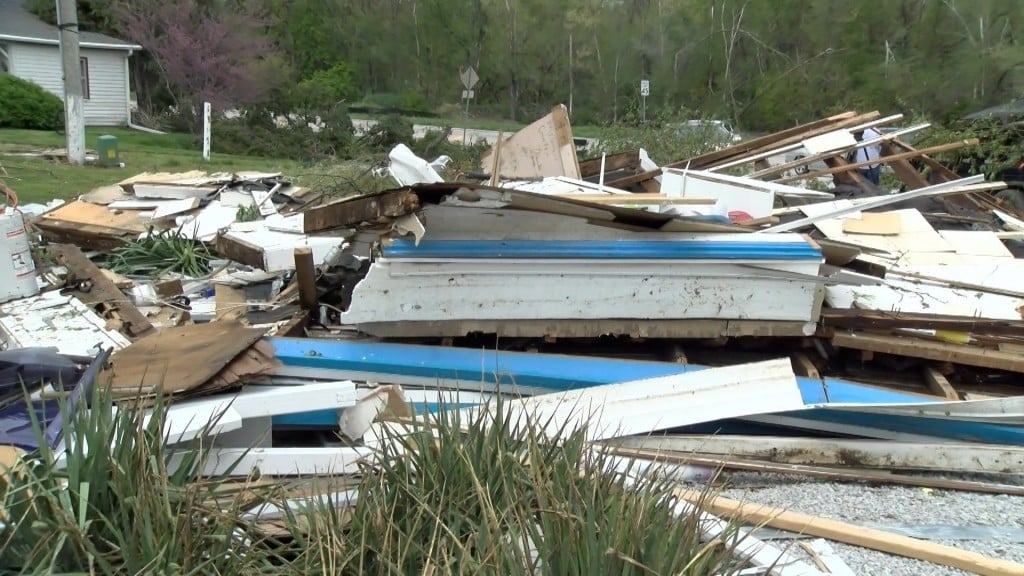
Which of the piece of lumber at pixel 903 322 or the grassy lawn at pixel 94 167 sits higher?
the piece of lumber at pixel 903 322

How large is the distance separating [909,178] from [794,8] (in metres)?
25.0

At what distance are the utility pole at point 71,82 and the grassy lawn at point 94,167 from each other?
466 mm

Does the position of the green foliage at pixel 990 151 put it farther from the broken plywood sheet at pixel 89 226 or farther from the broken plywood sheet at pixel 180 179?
the broken plywood sheet at pixel 89 226

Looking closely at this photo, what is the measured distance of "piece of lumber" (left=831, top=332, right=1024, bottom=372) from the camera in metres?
4.03

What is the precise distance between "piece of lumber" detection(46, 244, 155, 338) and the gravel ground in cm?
336

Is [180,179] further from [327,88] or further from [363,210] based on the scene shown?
[327,88]

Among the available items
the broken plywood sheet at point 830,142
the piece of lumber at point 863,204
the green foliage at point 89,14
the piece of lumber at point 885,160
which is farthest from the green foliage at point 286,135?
the piece of lumber at point 863,204

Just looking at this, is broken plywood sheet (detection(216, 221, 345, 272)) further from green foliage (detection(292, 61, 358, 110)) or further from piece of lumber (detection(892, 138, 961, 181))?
green foliage (detection(292, 61, 358, 110))

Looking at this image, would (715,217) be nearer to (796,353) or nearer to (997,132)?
(796,353)

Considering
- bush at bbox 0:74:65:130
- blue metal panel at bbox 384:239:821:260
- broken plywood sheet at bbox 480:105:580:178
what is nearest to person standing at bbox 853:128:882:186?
broken plywood sheet at bbox 480:105:580:178

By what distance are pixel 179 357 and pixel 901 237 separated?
4.77 meters

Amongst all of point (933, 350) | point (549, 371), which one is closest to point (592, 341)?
point (549, 371)

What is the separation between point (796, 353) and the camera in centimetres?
436

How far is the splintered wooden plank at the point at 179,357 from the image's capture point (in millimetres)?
3240
